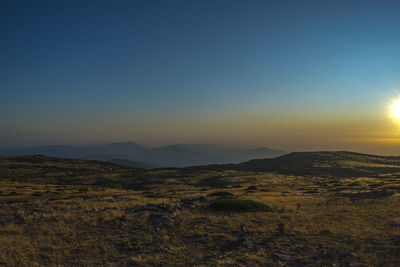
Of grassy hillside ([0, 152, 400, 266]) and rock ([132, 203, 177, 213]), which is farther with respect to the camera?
rock ([132, 203, 177, 213])

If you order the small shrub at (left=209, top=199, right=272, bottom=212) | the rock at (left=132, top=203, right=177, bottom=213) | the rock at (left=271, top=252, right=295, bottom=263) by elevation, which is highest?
the rock at (left=271, top=252, right=295, bottom=263)

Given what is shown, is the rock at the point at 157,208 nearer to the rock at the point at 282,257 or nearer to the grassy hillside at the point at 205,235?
the grassy hillside at the point at 205,235

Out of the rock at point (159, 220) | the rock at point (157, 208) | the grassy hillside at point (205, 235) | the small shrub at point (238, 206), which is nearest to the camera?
the grassy hillside at point (205, 235)

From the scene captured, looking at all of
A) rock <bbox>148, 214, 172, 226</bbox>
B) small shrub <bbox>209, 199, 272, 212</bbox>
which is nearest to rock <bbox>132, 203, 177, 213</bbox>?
rock <bbox>148, 214, 172, 226</bbox>

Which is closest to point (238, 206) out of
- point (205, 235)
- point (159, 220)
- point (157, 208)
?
point (205, 235)

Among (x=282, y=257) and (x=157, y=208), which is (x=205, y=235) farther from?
(x=157, y=208)

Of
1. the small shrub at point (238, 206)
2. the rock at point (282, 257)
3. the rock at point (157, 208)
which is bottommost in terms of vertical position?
the rock at point (157, 208)

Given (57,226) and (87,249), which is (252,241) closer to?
(87,249)

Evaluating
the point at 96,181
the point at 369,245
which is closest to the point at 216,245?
the point at 369,245

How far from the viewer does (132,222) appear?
19438 millimetres

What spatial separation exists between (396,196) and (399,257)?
21232 millimetres

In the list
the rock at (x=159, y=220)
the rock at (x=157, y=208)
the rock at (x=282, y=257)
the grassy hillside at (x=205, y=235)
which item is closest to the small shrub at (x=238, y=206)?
the grassy hillside at (x=205, y=235)

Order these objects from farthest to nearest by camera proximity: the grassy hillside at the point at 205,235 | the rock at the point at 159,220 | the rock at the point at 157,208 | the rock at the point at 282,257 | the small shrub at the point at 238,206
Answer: the rock at the point at 157,208
the small shrub at the point at 238,206
the rock at the point at 159,220
the grassy hillside at the point at 205,235
the rock at the point at 282,257

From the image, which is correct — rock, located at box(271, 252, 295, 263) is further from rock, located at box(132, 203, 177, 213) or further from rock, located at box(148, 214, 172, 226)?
rock, located at box(132, 203, 177, 213)
